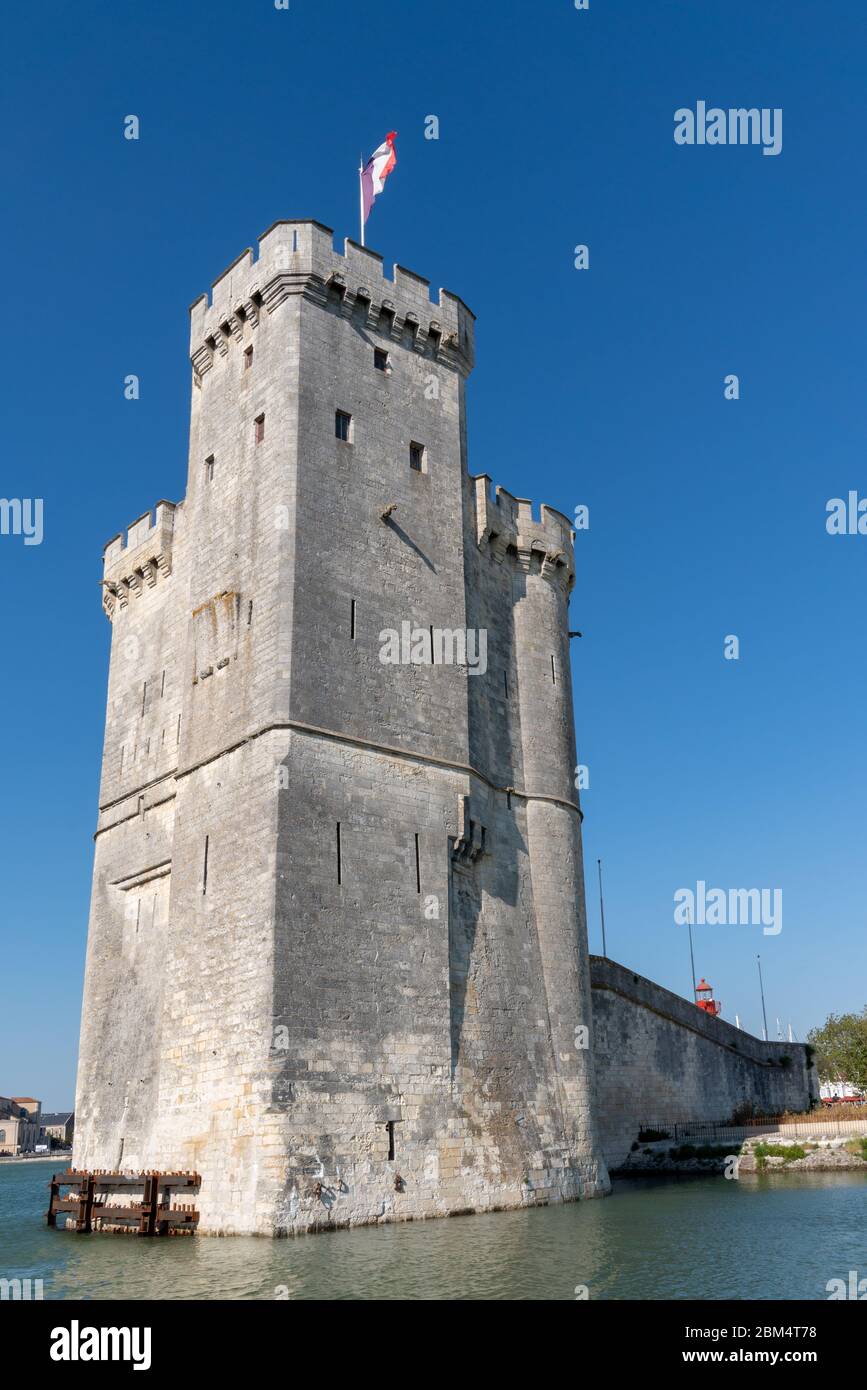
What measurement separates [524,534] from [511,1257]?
1763 centimetres

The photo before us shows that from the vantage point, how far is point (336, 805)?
2098cm

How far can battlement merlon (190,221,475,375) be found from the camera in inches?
953

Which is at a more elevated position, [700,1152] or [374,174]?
[374,174]

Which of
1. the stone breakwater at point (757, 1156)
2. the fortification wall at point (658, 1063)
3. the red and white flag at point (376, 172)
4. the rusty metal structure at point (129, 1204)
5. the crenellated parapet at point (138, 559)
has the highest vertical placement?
the red and white flag at point (376, 172)

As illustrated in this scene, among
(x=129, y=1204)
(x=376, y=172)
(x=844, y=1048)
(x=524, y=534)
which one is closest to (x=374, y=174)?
(x=376, y=172)

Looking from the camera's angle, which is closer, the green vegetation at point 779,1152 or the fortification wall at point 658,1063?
the green vegetation at point 779,1152

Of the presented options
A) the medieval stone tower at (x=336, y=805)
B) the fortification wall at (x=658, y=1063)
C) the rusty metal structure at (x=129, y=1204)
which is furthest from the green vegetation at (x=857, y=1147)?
the rusty metal structure at (x=129, y=1204)

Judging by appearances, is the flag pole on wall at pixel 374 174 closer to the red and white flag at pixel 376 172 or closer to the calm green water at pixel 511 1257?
the red and white flag at pixel 376 172

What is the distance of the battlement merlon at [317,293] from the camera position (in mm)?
24203

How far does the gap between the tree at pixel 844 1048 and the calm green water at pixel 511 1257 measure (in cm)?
2055

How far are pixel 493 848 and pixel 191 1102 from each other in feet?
26.8

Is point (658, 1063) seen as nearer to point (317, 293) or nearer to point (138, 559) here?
point (138, 559)

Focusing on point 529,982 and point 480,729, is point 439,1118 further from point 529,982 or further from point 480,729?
point 480,729
